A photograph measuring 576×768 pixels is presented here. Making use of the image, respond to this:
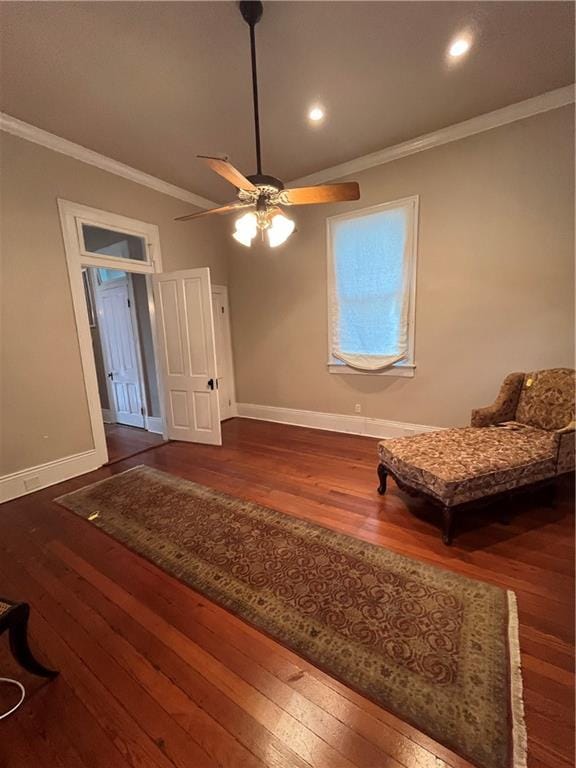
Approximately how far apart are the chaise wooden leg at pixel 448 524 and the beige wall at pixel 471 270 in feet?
5.84

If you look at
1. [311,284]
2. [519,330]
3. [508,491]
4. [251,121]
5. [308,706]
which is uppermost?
[251,121]

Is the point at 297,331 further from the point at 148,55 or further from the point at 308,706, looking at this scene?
the point at 308,706

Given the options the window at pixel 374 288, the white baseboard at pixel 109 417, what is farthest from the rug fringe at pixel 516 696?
the white baseboard at pixel 109 417

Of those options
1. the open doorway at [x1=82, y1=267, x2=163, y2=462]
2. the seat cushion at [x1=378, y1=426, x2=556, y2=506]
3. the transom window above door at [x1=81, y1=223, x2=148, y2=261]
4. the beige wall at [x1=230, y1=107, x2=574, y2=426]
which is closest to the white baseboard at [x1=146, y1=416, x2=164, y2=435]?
the open doorway at [x1=82, y1=267, x2=163, y2=462]

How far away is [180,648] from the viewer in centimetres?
150

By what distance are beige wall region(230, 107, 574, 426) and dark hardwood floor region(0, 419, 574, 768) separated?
1.42 m

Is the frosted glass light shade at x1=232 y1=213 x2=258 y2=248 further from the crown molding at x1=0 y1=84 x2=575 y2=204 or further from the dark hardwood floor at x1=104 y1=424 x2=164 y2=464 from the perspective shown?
the dark hardwood floor at x1=104 y1=424 x2=164 y2=464

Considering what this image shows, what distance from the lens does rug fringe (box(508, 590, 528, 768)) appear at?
1.08 metres

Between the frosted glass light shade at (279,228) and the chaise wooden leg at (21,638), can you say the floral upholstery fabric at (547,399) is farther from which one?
the chaise wooden leg at (21,638)

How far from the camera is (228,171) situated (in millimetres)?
1738

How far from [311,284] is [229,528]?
3259 mm

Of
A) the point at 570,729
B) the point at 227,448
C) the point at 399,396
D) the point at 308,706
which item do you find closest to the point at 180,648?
the point at 308,706

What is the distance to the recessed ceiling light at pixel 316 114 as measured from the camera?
283 centimetres

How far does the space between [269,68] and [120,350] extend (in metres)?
4.13
